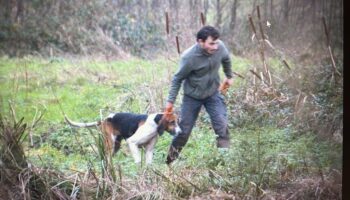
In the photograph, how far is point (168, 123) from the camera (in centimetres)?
273

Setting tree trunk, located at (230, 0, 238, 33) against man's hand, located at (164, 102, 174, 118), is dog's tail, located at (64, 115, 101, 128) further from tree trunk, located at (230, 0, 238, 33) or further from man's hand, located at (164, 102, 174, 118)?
tree trunk, located at (230, 0, 238, 33)

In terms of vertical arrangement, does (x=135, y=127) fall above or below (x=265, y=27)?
below

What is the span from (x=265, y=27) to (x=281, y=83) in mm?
330

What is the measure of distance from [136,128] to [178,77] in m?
0.36

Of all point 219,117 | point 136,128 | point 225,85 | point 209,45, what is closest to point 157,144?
point 136,128

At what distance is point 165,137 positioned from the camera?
2.75 metres

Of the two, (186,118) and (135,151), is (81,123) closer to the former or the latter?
(135,151)

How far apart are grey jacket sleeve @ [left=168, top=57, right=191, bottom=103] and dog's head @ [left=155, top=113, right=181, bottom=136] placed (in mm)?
89

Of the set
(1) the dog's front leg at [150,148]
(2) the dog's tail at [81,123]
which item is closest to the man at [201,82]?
(1) the dog's front leg at [150,148]

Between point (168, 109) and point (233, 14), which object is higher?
point (233, 14)

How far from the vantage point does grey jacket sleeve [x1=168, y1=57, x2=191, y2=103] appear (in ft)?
8.93
